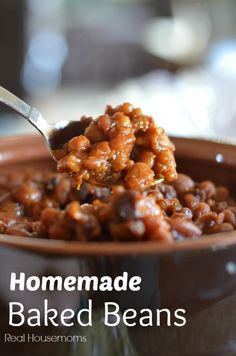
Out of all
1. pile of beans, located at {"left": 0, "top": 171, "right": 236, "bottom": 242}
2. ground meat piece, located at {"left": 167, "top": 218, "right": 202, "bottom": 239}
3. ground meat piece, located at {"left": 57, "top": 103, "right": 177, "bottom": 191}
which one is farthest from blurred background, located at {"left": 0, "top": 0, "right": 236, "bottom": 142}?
ground meat piece, located at {"left": 167, "top": 218, "right": 202, "bottom": 239}

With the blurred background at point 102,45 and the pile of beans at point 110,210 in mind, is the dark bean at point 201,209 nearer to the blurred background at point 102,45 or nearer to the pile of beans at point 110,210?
the pile of beans at point 110,210

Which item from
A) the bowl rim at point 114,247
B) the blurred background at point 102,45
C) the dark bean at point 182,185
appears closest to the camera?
the bowl rim at point 114,247

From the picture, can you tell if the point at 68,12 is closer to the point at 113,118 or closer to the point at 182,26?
the point at 182,26

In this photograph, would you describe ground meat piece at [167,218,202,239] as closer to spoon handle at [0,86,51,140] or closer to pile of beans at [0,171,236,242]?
pile of beans at [0,171,236,242]

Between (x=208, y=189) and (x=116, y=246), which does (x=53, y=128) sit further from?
(x=116, y=246)

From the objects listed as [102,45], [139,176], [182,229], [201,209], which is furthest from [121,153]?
[102,45]

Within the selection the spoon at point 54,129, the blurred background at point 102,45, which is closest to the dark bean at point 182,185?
the spoon at point 54,129
